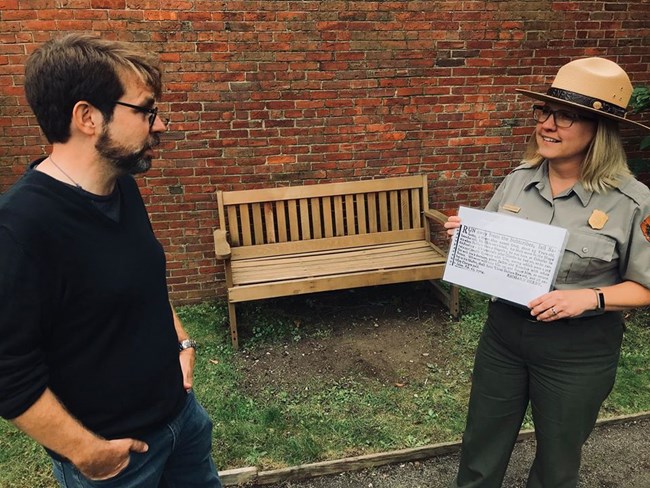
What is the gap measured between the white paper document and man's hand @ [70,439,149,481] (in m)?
1.41

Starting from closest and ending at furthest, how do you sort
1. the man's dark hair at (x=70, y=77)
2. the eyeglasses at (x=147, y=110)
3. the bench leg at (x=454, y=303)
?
the man's dark hair at (x=70, y=77)
the eyeglasses at (x=147, y=110)
the bench leg at (x=454, y=303)

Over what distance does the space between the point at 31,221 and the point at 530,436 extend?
2.99 m

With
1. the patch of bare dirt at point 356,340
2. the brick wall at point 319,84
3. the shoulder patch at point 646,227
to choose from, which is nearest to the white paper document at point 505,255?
the shoulder patch at point 646,227

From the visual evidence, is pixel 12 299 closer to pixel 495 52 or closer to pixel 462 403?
pixel 462 403

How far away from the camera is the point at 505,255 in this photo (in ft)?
6.43

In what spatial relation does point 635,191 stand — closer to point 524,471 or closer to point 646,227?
point 646,227

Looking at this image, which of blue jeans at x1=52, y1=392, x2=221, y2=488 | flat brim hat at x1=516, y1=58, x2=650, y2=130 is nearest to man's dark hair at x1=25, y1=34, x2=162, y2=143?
blue jeans at x1=52, y1=392, x2=221, y2=488

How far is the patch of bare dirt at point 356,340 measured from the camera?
12.2ft

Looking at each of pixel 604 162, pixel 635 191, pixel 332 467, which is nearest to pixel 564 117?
pixel 604 162

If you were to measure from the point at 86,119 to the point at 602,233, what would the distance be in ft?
5.73

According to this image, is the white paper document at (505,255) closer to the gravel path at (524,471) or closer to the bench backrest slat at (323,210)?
the gravel path at (524,471)

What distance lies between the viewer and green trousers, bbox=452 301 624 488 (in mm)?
1897

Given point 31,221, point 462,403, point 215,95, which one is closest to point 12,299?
point 31,221

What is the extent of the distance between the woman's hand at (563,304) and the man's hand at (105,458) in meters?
1.46
